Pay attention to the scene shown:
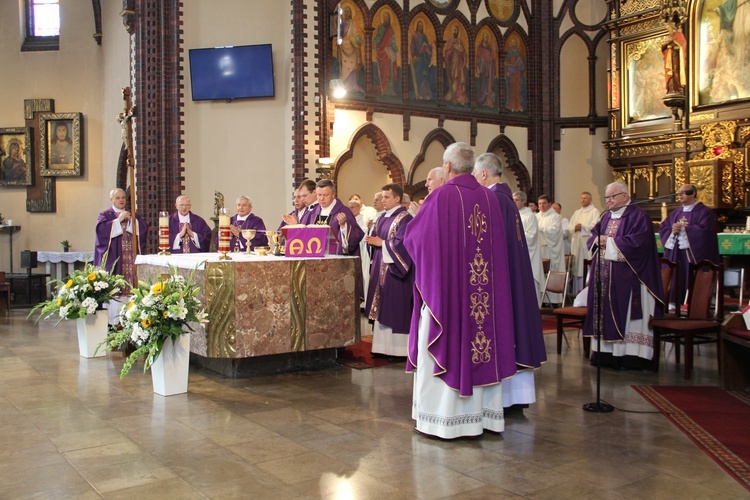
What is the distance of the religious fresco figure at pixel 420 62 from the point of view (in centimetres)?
1507

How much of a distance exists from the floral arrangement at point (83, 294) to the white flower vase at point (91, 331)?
0.45 ft

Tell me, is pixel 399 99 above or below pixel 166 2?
below

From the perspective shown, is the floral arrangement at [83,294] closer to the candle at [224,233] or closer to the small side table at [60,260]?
the candle at [224,233]

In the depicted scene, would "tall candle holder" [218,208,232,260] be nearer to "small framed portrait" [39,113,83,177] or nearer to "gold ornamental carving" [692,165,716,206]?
"gold ornamental carving" [692,165,716,206]

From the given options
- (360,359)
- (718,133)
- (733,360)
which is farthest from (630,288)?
(718,133)

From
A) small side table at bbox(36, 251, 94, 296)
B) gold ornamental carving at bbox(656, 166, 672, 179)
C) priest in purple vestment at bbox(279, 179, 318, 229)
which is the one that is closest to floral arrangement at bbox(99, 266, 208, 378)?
priest in purple vestment at bbox(279, 179, 318, 229)

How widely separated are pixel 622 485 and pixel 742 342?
9.17 feet

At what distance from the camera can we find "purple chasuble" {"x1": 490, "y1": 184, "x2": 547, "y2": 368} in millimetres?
5179

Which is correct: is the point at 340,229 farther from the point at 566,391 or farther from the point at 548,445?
the point at 548,445

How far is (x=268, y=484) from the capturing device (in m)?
3.99

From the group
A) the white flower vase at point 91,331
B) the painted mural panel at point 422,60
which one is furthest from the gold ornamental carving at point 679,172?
the white flower vase at point 91,331

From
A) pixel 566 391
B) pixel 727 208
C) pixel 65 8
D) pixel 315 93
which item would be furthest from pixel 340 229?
pixel 65 8

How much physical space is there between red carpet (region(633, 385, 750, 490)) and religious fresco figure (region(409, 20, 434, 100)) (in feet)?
32.5

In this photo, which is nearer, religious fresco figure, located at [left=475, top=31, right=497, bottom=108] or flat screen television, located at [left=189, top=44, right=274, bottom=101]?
flat screen television, located at [left=189, top=44, right=274, bottom=101]
